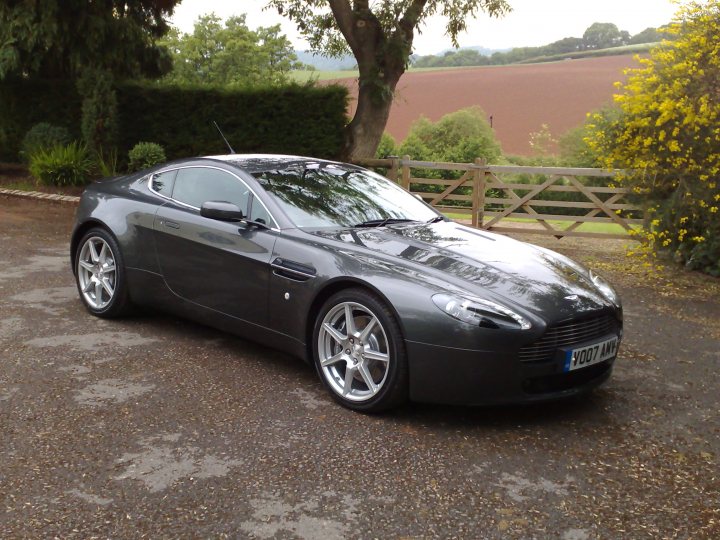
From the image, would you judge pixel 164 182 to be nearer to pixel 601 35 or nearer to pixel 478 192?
pixel 478 192

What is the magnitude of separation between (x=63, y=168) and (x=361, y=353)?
12.9 metres

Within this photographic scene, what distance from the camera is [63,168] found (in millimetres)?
15703

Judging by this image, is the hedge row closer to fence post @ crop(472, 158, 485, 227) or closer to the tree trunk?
the tree trunk

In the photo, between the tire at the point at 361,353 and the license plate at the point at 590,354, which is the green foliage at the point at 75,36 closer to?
the tire at the point at 361,353

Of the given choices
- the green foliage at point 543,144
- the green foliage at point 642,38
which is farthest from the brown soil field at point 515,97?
the green foliage at point 642,38

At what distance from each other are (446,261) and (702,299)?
15.1 ft

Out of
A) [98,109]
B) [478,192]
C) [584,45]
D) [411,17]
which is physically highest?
[584,45]

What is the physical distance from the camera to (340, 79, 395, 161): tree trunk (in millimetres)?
15844

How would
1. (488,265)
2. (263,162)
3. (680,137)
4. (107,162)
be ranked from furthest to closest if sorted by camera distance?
(107,162), (680,137), (263,162), (488,265)

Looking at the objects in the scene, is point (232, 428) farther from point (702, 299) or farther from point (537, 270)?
point (702, 299)

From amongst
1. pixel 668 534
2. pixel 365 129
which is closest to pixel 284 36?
pixel 365 129

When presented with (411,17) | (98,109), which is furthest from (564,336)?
(98,109)

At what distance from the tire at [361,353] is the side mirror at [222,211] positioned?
97 cm

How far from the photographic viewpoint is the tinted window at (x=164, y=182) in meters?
6.01
